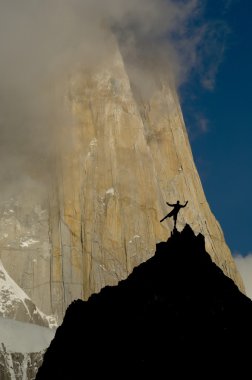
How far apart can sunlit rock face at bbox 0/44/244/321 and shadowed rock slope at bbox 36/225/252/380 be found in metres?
70.9

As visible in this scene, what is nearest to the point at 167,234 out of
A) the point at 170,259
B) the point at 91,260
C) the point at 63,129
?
the point at 91,260

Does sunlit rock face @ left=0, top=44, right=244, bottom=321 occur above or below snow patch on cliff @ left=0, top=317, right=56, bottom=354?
above

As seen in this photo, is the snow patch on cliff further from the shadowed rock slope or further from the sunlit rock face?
the shadowed rock slope

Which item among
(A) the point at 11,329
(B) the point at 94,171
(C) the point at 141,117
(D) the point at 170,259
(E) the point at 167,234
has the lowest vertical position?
(D) the point at 170,259

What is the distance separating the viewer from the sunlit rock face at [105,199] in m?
117

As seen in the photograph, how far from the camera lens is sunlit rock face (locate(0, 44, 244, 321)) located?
11719 centimetres

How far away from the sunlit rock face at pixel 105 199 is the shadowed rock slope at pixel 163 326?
7093 cm

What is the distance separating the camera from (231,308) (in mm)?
39938

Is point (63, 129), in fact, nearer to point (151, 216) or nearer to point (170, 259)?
point (151, 216)

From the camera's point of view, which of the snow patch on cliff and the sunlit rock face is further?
the snow patch on cliff

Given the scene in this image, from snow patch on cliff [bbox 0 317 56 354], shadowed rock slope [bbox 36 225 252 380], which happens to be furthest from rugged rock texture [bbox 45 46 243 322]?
shadowed rock slope [bbox 36 225 252 380]

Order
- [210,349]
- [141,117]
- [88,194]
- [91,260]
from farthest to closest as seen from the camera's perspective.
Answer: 1. [141,117]
2. [88,194]
3. [91,260]
4. [210,349]

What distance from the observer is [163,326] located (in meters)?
38.8

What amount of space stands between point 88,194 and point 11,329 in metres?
19.6
